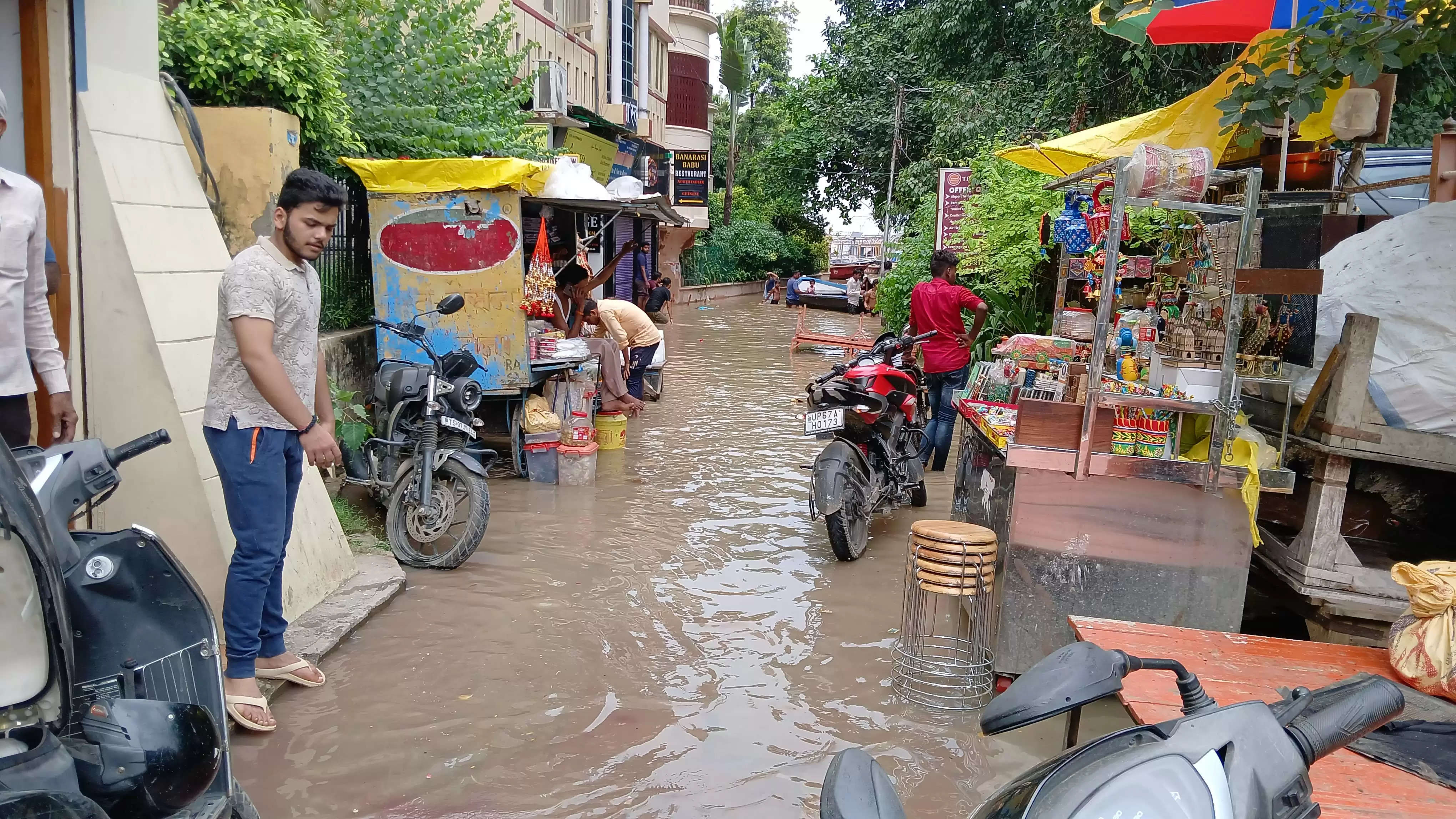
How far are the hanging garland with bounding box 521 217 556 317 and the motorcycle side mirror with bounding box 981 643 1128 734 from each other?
658 cm

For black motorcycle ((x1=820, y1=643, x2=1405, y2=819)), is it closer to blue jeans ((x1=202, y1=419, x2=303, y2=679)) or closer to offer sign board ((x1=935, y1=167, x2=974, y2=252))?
blue jeans ((x1=202, y1=419, x2=303, y2=679))

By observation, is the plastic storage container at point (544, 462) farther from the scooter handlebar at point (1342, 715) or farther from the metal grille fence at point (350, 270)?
the scooter handlebar at point (1342, 715)

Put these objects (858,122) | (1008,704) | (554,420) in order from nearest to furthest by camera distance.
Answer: (1008,704), (554,420), (858,122)

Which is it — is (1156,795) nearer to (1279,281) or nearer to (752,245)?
(1279,281)

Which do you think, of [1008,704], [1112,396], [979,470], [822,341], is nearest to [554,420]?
[979,470]

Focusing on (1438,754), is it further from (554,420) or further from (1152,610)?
(554,420)

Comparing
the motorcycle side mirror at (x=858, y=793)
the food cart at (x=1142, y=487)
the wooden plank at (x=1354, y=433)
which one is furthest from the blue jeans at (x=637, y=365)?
the motorcycle side mirror at (x=858, y=793)

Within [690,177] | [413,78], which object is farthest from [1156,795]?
[690,177]

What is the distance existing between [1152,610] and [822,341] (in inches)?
490

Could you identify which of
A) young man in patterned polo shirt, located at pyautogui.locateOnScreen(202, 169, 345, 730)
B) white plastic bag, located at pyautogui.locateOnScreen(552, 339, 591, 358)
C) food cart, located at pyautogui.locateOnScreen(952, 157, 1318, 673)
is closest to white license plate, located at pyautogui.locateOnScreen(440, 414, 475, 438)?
white plastic bag, located at pyautogui.locateOnScreen(552, 339, 591, 358)

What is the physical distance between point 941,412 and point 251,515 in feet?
20.3

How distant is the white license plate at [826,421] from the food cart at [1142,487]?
69.4 inches

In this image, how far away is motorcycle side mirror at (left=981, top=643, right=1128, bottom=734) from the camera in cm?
163

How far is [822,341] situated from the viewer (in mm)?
16578
